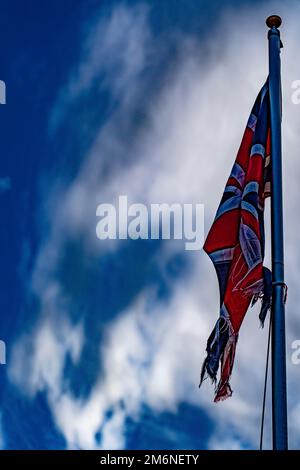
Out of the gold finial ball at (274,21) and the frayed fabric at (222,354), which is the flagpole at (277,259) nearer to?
the gold finial ball at (274,21)

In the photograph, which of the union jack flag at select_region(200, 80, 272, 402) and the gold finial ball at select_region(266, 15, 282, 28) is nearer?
the union jack flag at select_region(200, 80, 272, 402)


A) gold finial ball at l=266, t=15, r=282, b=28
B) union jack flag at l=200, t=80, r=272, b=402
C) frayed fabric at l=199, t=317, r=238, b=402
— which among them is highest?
gold finial ball at l=266, t=15, r=282, b=28

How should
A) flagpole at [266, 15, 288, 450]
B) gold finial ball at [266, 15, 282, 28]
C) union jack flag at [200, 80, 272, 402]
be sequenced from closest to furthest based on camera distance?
flagpole at [266, 15, 288, 450]
union jack flag at [200, 80, 272, 402]
gold finial ball at [266, 15, 282, 28]

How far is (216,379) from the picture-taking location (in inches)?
436

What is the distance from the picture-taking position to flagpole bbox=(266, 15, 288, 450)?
32.3 feet

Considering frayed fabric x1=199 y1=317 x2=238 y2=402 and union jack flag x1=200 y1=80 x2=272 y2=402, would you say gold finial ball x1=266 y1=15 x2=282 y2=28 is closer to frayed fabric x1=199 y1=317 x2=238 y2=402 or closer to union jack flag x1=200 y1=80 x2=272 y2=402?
union jack flag x1=200 y1=80 x2=272 y2=402

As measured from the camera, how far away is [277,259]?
34.5ft

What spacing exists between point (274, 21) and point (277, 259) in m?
3.58

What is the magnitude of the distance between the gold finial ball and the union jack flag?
90cm

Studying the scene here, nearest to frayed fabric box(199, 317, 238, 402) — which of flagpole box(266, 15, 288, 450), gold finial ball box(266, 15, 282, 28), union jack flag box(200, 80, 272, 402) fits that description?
union jack flag box(200, 80, 272, 402)

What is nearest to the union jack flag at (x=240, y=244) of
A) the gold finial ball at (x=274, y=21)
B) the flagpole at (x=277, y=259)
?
the flagpole at (x=277, y=259)

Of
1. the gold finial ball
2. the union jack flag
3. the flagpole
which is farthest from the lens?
the gold finial ball
